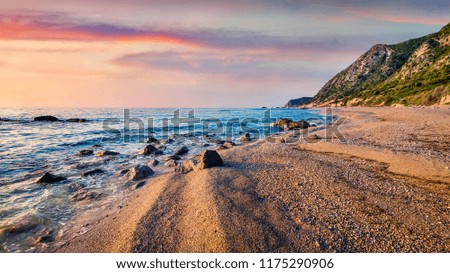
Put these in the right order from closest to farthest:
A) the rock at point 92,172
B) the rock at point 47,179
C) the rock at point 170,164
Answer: the rock at point 47,179 → the rock at point 92,172 → the rock at point 170,164

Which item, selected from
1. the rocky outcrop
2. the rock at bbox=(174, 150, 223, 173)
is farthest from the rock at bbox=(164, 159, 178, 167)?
the rocky outcrop

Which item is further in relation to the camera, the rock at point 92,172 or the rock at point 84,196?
the rock at point 92,172

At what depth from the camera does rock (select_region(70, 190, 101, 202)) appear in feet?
26.7

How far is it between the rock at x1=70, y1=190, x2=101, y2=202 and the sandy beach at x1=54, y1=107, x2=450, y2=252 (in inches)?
61.0

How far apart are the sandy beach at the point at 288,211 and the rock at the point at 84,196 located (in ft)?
5.08

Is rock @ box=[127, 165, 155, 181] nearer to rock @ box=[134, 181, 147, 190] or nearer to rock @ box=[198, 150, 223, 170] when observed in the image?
rock @ box=[134, 181, 147, 190]

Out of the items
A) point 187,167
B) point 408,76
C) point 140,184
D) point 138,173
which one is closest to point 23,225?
point 140,184

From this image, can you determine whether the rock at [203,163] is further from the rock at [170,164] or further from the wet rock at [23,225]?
the wet rock at [23,225]

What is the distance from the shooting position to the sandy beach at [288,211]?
4782 millimetres

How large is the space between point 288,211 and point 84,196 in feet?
24.8

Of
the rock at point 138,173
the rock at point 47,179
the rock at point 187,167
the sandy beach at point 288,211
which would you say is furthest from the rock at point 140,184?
the rock at point 47,179

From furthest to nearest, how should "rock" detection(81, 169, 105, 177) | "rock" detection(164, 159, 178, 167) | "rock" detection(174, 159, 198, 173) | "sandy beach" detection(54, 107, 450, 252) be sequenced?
1. "rock" detection(164, 159, 178, 167)
2. "rock" detection(81, 169, 105, 177)
3. "rock" detection(174, 159, 198, 173)
4. "sandy beach" detection(54, 107, 450, 252)

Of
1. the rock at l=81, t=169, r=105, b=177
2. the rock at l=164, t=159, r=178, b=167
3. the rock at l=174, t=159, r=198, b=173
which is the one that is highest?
the rock at l=174, t=159, r=198, b=173

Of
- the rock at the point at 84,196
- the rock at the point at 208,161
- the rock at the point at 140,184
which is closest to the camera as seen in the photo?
the rock at the point at 84,196
